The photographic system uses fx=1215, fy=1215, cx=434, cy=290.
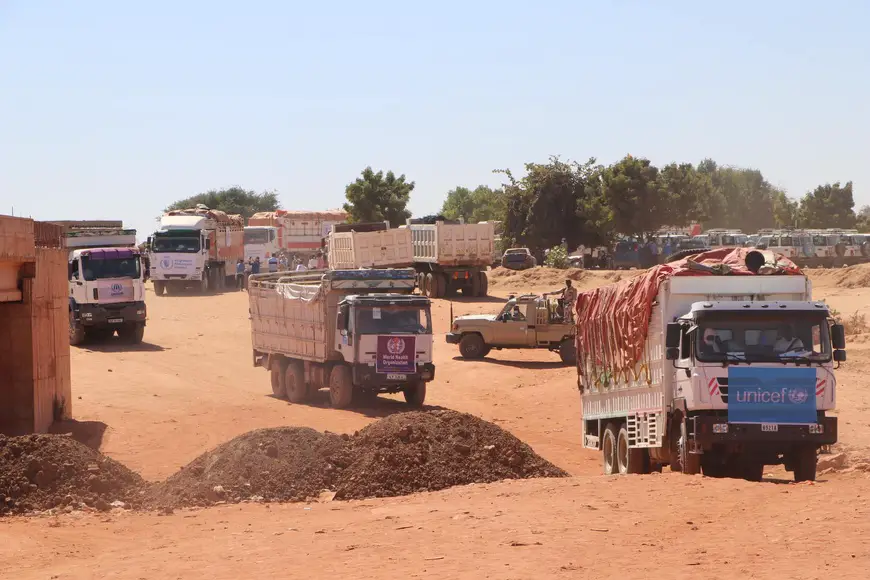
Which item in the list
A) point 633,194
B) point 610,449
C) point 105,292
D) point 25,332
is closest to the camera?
point 610,449

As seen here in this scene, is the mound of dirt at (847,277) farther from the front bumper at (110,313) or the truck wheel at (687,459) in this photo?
the truck wheel at (687,459)

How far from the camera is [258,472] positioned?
15.9 metres

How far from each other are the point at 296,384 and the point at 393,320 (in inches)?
137

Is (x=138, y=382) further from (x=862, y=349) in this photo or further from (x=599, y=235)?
(x=599, y=235)

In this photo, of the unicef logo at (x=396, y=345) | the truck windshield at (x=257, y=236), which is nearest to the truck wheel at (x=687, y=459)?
the unicef logo at (x=396, y=345)

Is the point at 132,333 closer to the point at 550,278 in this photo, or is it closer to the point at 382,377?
the point at 382,377

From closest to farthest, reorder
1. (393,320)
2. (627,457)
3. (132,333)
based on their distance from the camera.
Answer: (627,457) → (393,320) → (132,333)

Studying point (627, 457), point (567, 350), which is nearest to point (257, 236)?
point (567, 350)

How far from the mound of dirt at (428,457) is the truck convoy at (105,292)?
19470mm

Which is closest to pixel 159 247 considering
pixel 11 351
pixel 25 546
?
pixel 11 351

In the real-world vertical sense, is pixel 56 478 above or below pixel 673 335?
below

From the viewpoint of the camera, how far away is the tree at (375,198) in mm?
85275

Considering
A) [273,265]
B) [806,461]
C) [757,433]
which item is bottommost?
[806,461]

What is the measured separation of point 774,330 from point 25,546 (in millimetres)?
8857
